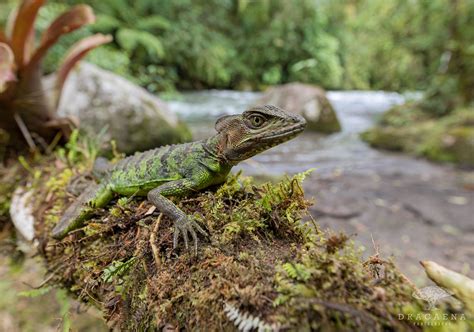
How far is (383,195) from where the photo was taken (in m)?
8.87

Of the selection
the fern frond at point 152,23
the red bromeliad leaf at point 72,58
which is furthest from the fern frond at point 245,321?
the fern frond at point 152,23

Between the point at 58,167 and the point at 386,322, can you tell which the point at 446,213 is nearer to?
the point at 386,322

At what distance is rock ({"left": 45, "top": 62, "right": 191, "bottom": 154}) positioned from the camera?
6.89m

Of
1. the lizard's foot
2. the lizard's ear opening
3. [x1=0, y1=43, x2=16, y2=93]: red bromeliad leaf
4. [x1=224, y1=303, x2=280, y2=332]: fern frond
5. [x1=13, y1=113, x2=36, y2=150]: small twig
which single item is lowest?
[x1=224, y1=303, x2=280, y2=332]: fern frond

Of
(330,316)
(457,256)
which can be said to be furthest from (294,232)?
(457,256)

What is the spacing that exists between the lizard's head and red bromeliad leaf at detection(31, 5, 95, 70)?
120 inches

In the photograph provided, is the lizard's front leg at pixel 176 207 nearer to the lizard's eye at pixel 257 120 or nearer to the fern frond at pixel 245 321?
the fern frond at pixel 245 321

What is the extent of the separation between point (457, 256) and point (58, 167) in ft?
23.1

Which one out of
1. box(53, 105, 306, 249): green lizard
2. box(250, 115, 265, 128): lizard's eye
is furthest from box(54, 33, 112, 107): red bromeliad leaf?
box(250, 115, 265, 128): lizard's eye

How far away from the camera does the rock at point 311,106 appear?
15.1 metres

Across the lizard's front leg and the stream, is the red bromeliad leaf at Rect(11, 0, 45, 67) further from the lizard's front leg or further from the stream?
the stream

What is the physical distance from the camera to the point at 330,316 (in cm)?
148

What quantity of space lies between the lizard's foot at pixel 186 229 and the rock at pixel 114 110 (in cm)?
493

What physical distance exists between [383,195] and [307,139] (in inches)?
232
